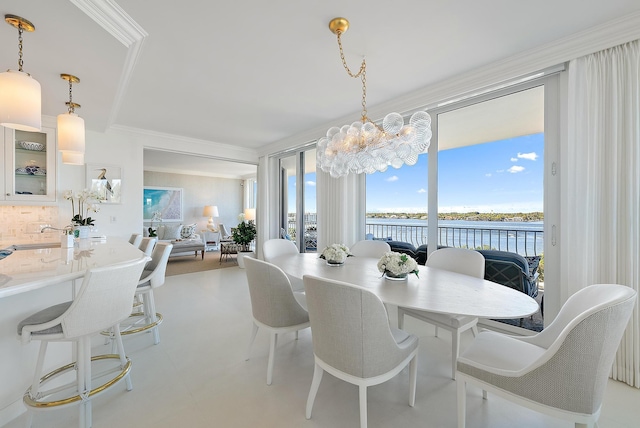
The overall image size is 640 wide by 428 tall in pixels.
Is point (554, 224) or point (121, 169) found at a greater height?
point (121, 169)

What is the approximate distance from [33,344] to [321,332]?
1.72m

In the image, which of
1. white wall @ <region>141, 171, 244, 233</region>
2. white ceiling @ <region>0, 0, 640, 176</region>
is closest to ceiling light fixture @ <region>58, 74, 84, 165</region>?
white ceiling @ <region>0, 0, 640, 176</region>

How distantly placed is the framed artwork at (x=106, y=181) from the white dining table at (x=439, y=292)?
3722mm

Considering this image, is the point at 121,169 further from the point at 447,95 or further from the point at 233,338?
the point at 447,95

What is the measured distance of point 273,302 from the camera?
1.85 m

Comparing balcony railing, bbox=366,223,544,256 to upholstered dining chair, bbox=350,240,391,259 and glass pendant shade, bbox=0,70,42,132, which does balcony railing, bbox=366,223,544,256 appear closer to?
upholstered dining chair, bbox=350,240,391,259

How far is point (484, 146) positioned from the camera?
10.2 feet

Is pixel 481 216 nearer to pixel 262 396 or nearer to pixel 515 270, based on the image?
pixel 515 270

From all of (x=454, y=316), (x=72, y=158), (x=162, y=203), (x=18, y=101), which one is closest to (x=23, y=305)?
(x=18, y=101)

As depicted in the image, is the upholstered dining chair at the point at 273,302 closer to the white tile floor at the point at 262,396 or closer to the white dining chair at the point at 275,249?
the white tile floor at the point at 262,396

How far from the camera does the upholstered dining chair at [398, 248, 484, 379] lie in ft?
6.12

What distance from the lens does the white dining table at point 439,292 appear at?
4.33ft

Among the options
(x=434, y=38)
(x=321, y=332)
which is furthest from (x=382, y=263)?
(x=434, y=38)

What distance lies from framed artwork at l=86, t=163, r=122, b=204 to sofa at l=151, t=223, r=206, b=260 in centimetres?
255
